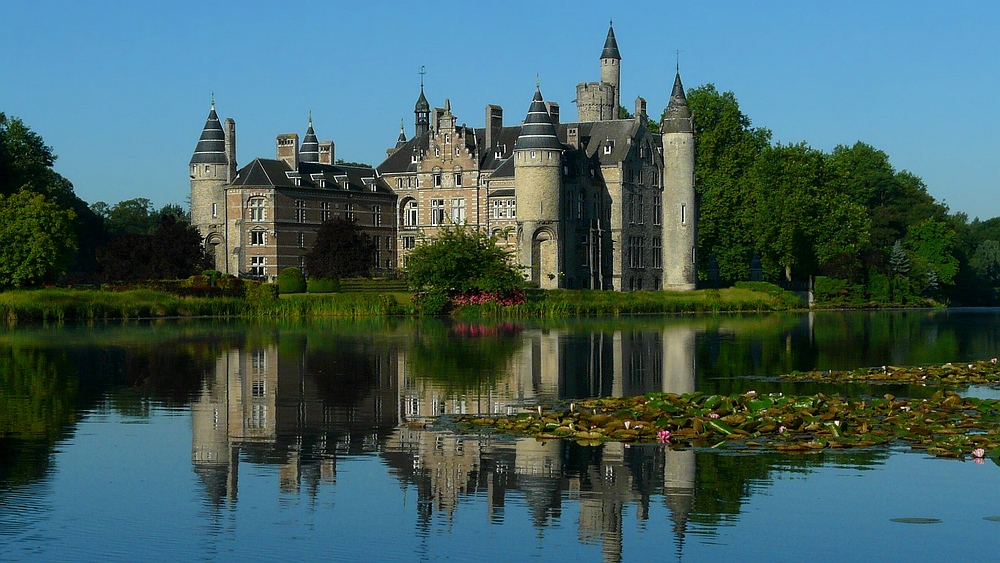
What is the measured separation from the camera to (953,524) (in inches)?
508

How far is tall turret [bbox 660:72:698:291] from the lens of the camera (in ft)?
268

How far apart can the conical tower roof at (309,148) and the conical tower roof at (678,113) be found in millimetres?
22657

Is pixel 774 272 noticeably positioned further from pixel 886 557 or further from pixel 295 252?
pixel 886 557

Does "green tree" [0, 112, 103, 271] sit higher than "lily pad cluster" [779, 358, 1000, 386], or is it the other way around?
"green tree" [0, 112, 103, 271]

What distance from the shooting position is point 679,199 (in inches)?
3248

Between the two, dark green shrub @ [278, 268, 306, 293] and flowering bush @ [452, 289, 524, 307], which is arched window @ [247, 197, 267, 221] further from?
flowering bush @ [452, 289, 524, 307]

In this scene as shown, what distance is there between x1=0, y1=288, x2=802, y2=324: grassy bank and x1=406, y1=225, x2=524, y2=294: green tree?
1.04m

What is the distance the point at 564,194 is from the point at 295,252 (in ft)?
49.4

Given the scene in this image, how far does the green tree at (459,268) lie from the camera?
58375 mm

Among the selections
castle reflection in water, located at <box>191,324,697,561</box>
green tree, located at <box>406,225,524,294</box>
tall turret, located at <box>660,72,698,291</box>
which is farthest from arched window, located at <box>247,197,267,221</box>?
castle reflection in water, located at <box>191,324,697,561</box>

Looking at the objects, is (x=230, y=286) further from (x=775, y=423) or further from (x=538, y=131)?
(x=775, y=423)

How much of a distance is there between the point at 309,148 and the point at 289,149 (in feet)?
33.4

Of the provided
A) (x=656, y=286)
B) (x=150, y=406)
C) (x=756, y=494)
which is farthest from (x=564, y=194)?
(x=756, y=494)

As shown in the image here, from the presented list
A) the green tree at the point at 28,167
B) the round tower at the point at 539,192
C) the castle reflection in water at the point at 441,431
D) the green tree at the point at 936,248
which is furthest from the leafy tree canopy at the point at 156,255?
the green tree at the point at 936,248
